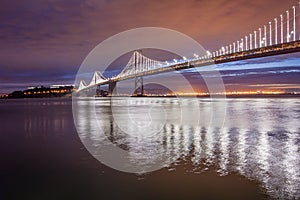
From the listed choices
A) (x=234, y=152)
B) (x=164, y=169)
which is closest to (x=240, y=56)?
(x=234, y=152)

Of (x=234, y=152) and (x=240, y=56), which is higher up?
(x=240, y=56)

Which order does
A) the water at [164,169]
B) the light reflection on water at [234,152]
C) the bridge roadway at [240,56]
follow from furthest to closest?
the bridge roadway at [240,56] < the light reflection on water at [234,152] < the water at [164,169]

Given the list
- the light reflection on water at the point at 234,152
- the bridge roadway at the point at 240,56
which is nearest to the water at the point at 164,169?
the light reflection on water at the point at 234,152

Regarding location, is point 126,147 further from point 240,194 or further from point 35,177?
point 240,194

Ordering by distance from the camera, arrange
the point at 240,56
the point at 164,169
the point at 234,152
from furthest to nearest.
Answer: the point at 240,56 < the point at 234,152 < the point at 164,169

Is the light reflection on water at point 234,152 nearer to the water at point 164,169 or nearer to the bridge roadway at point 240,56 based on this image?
the water at point 164,169

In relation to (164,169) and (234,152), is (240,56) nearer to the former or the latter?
(234,152)

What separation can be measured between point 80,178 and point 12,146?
4.40 meters

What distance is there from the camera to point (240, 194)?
432cm

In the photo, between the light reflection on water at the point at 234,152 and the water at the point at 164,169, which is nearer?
the water at the point at 164,169

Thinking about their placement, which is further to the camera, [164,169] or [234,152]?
[234,152]

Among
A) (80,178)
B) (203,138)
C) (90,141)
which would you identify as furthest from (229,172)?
(90,141)

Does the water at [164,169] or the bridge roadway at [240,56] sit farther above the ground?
the bridge roadway at [240,56]

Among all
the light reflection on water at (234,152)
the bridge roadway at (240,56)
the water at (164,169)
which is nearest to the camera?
the water at (164,169)
